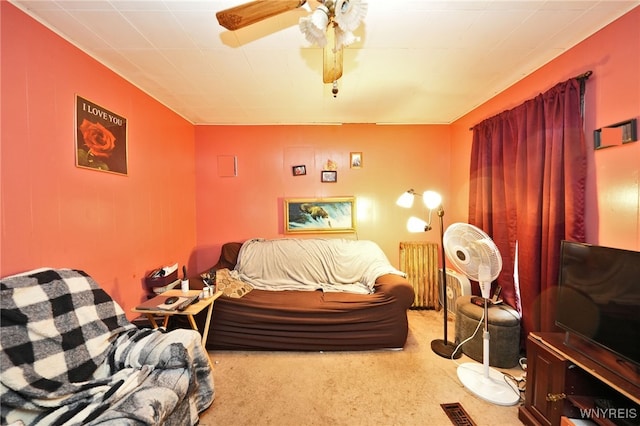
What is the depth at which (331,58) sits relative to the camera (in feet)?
4.23

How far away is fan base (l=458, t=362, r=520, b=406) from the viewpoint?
1768 millimetres

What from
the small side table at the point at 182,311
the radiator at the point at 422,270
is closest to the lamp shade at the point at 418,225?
the radiator at the point at 422,270

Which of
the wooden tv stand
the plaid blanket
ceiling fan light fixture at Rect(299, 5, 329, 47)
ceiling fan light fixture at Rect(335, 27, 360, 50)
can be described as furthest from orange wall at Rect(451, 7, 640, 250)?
the plaid blanket

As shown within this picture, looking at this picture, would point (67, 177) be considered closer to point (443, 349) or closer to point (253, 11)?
point (253, 11)

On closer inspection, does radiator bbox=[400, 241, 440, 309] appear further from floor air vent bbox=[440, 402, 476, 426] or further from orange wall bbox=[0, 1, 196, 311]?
orange wall bbox=[0, 1, 196, 311]

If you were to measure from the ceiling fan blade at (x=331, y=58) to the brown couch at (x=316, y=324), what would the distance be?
1.94 meters

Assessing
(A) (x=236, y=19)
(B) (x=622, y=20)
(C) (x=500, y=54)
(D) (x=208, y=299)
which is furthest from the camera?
(D) (x=208, y=299)

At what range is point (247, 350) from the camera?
8.09ft

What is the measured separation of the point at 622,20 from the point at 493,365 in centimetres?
260

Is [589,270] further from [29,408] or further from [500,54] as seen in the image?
[29,408]

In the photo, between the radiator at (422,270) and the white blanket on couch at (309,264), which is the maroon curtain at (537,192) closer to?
the radiator at (422,270)

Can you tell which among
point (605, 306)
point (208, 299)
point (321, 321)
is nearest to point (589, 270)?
point (605, 306)

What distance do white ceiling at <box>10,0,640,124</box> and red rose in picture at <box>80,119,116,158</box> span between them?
53 cm

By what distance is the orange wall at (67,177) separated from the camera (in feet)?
4.55
